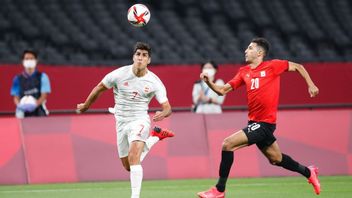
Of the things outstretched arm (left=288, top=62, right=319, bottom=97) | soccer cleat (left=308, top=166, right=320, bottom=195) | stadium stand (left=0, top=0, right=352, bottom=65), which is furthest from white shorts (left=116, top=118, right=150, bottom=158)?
stadium stand (left=0, top=0, right=352, bottom=65)

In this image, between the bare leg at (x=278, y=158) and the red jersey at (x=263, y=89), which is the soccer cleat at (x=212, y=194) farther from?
the red jersey at (x=263, y=89)

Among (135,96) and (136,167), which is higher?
(135,96)

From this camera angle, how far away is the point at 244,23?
23.1 metres

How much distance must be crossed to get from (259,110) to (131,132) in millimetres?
1726

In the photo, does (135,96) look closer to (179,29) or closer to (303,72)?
(303,72)

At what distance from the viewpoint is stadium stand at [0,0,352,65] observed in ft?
70.2

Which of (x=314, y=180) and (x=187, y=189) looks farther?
(x=187, y=189)

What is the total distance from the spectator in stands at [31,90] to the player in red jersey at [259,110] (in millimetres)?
4745

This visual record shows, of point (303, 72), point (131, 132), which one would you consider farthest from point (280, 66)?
point (131, 132)

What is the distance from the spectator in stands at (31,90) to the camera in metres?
15.5

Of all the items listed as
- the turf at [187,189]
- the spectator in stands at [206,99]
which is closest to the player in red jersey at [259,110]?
the turf at [187,189]

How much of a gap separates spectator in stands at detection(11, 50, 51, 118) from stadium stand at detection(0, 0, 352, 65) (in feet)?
16.3

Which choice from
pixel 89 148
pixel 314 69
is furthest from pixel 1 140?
pixel 314 69

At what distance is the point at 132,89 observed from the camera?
11141 mm
